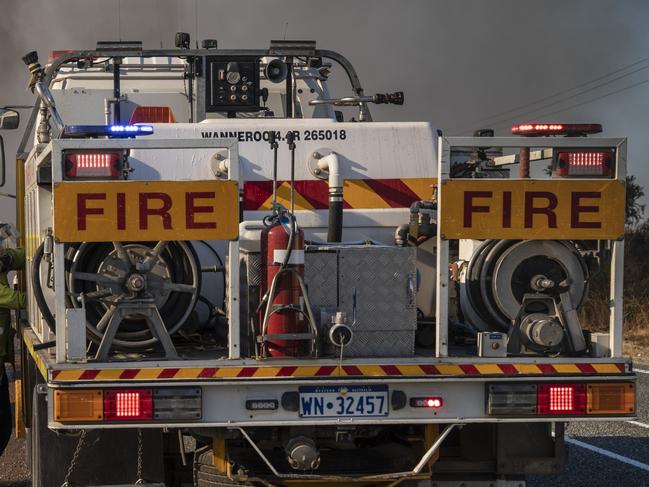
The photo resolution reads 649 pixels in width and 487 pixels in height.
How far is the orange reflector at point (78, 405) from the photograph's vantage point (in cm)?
518

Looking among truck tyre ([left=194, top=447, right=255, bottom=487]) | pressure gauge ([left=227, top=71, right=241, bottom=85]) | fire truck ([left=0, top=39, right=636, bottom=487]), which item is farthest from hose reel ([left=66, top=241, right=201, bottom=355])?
pressure gauge ([left=227, top=71, right=241, bottom=85])

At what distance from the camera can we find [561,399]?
17.7 feet

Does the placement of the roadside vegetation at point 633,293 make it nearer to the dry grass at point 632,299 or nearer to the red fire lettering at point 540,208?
the dry grass at point 632,299

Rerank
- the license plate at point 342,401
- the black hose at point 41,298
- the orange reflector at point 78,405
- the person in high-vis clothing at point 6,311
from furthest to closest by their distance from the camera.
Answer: the person in high-vis clothing at point 6,311 → the black hose at point 41,298 → the license plate at point 342,401 → the orange reflector at point 78,405

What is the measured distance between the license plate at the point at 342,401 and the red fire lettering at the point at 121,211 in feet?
3.79

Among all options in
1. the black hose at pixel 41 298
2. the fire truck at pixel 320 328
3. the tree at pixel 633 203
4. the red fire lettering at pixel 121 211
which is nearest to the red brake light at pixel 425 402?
the fire truck at pixel 320 328

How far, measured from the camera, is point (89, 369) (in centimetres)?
521

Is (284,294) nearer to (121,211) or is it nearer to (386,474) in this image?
(121,211)

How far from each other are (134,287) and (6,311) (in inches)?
133

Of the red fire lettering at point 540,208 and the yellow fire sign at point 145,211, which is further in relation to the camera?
the red fire lettering at point 540,208

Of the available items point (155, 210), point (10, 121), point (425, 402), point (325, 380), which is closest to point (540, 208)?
point (425, 402)

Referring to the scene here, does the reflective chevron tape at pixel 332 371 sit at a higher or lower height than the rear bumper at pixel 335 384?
higher

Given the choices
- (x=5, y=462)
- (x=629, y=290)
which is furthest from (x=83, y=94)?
(x=629, y=290)

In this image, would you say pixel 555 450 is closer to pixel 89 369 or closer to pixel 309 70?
pixel 89 369
